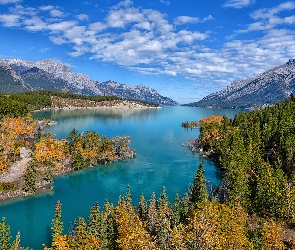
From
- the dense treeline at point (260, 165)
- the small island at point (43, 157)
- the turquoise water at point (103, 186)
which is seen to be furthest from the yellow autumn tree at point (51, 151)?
the dense treeline at point (260, 165)

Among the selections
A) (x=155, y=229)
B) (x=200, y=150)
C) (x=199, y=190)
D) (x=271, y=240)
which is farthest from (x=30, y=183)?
(x=200, y=150)

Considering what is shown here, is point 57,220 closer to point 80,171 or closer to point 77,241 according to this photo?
point 77,241

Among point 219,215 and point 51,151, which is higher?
point 51,151

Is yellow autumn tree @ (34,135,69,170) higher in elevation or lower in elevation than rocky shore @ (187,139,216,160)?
higher

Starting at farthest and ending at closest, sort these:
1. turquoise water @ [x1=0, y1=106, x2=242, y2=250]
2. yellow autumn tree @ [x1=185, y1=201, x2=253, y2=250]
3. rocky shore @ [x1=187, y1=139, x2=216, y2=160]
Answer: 1. rocky shore @ [x1=187, y1=139, x2=216, y2=160]
2. turquoise water @ [x1=0, y1=106, x2=242, y2=250]
3. yellow autumn tree @ [x1=185, y1=201, x2=253, y2=250]

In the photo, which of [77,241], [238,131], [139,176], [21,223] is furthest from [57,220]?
[238,131]

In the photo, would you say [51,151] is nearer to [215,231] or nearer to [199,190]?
[199,190]

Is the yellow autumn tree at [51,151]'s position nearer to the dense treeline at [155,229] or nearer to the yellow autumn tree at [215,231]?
the dense treeline at [155,229]

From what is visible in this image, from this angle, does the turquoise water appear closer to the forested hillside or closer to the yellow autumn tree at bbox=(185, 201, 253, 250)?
the forested hillside

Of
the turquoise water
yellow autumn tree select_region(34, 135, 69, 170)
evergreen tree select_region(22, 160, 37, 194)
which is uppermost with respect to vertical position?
yellow autumn tree select_region(34, 135, 69, 170)

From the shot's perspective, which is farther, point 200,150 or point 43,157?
point 200,150

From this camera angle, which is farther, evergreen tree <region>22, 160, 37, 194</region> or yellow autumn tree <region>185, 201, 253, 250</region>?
evergreen tree <region>22, 160, 37, 194</region>

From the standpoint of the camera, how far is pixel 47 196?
273 feet

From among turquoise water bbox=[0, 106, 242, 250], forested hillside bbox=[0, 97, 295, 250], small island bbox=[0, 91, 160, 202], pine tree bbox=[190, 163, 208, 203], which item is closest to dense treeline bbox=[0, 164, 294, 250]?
forested hillside bbox=[0, 97, 295, 250]
